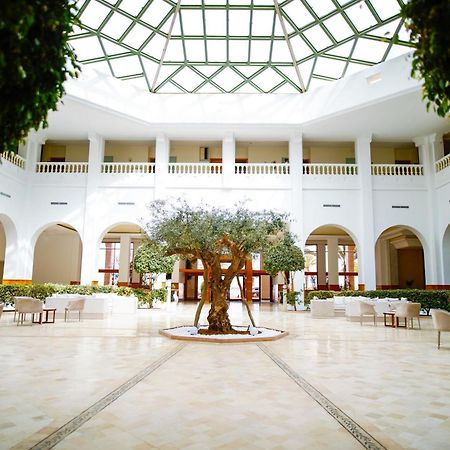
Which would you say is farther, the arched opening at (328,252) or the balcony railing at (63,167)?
the arched opening at (328,252)

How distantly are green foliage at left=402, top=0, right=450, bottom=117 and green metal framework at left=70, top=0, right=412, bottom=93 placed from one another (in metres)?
12.8

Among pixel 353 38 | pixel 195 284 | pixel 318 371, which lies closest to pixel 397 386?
pixel 318 371

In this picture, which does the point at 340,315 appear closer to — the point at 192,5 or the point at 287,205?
the point at 287,205

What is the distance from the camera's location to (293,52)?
16.7 meters

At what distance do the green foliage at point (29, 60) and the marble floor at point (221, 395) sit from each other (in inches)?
Result: 91.2

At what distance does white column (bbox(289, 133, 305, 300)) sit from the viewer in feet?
60.6

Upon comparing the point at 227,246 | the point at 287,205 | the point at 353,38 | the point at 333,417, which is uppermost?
the point at 353,38

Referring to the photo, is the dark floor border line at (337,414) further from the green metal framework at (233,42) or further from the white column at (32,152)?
the white column at (32,152)

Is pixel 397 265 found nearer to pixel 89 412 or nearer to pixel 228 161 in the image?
pixel 228 161

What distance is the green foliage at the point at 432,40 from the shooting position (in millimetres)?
2328

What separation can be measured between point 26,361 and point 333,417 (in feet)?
15.1

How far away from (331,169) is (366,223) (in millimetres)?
3003

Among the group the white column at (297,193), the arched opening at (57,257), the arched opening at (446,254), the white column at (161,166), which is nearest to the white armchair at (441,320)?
the white column at (297,193)

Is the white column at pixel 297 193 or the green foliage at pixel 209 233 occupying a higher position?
the white column at pixel 297 193
